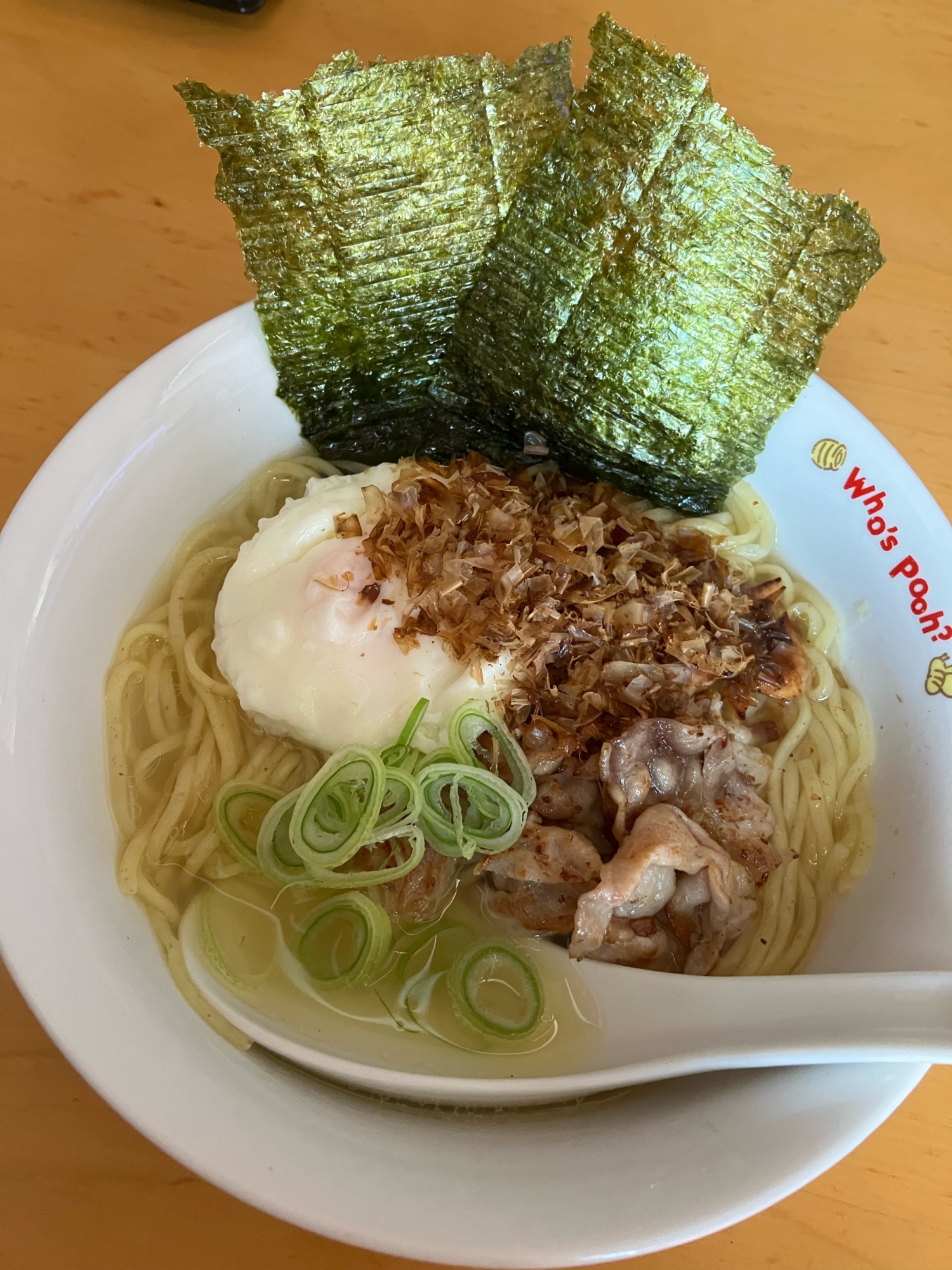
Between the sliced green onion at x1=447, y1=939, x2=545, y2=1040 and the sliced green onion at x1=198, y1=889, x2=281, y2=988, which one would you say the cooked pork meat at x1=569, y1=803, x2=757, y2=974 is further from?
the sliced green onion at x1=198, y1=889, x2=281, y2=988

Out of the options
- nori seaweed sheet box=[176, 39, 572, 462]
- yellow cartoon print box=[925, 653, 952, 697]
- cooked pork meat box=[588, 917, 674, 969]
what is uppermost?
nori seaweed sheet box=[176, 39, 572, 462]

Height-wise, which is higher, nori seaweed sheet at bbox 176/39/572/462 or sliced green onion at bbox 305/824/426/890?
nori seaweed sheet at bbox 176/39/572/462

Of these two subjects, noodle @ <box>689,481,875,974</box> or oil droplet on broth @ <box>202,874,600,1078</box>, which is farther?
noodle @ <box>689,481,875,974</box>

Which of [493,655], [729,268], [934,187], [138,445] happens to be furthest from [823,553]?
[138,445]

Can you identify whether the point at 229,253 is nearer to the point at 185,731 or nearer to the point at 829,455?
the point at 185,731

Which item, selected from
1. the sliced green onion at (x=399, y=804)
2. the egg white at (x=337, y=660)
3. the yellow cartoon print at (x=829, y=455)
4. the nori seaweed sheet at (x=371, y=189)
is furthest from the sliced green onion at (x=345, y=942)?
the yellow cartoon print at (x=829, y=455)

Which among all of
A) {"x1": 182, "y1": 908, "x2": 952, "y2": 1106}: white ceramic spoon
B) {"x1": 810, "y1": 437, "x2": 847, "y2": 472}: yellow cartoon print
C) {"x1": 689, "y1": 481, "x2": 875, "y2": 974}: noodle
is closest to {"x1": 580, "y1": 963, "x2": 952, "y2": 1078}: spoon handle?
{"x1": 182, "y1": 908, "x2": 952, "y2": 1106}: white ceramic spoon

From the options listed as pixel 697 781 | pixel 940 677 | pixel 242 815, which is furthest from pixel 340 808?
pixel 940 677

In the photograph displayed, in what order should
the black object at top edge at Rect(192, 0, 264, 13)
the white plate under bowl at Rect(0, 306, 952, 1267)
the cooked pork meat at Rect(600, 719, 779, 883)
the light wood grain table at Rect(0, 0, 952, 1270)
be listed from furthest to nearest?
the black object at top edge at Rect(192, 0, 264, 13) < the cooked pork meat at Rect(600, 719, 779, 883) < the light wood grain table at Rect(0, 0, 952, 1270) < the white plate under bowl at Rect(0, 306, 952, 1267)

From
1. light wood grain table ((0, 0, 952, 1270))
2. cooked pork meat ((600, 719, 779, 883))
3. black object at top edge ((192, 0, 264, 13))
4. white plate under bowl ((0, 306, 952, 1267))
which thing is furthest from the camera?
black object at top edge ((192, 0, 264, 13))
